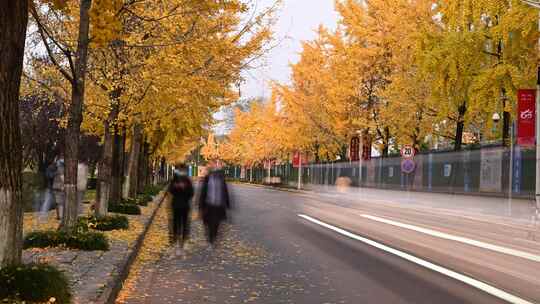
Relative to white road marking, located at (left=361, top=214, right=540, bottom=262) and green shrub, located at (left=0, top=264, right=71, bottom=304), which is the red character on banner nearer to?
white road marking, located at (left=361, top=214, right=540, bottom=262)

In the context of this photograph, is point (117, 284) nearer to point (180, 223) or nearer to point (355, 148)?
point (180, 223)

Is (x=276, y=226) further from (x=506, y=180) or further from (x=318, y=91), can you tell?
(x=318, y=91)

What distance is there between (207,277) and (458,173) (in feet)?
77.9

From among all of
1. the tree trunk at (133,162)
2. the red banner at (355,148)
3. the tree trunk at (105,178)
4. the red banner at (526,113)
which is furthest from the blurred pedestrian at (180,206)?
the red banner at (355,148)

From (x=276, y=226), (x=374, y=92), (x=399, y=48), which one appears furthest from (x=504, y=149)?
(x=276, y=226)

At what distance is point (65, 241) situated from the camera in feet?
33.4

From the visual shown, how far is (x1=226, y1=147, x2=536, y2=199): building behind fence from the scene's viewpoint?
2625 centimetres

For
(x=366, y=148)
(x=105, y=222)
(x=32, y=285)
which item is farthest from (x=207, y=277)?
(x=366, y=148)

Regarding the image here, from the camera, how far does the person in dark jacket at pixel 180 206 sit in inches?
448

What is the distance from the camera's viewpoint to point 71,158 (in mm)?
10484

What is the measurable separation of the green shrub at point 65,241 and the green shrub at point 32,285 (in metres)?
4.09

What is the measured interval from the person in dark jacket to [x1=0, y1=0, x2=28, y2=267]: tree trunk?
529 centimetres

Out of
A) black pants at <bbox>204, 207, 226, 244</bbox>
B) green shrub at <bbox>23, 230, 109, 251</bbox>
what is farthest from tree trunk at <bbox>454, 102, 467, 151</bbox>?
green shrub at <bbox>23, 230, 109, 251</bbox>

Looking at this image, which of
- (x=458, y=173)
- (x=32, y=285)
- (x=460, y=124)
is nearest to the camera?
(x=32, y=285)
